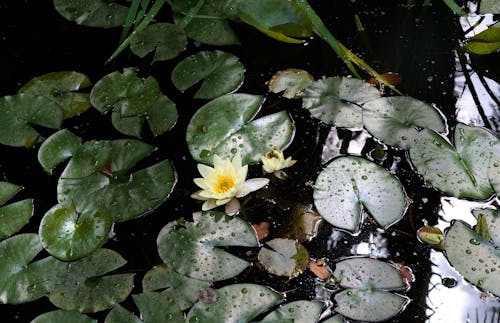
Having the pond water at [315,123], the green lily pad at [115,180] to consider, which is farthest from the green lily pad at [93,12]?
the green lily pad at [115,180]

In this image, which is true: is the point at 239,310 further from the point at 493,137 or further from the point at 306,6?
the point at 306,6

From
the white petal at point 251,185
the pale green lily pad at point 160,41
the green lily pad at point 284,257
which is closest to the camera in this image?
the green lily pad at point 284,257

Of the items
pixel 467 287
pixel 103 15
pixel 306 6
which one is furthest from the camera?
pixel 103 15

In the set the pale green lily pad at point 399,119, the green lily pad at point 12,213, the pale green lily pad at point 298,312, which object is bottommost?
the green lily pad at point 12,213

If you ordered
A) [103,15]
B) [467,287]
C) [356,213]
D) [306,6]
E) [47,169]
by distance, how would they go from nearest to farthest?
[467,287] < [356,213] < [47,169] < [306,6] < [103,15]

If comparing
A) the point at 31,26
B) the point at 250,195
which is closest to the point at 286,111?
the point at 250,195

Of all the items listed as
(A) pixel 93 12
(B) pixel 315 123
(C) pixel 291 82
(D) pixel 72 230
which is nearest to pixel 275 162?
(B) pixel 315 123

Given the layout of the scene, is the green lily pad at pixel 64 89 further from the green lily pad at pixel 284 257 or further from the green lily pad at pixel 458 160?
the green lily pad at pixel 458 160
